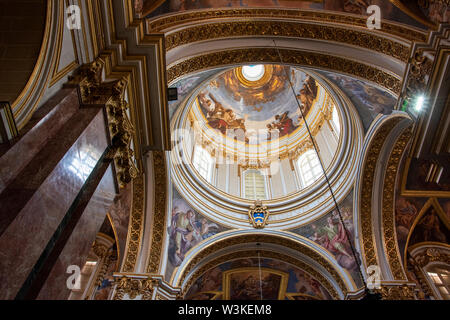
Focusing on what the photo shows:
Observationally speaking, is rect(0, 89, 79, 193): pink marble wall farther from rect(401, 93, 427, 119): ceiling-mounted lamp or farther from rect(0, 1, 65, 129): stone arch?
rect(401, 93, 427, 119): ceiling-mounted lamp

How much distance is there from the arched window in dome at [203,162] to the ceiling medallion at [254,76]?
18.3 feet

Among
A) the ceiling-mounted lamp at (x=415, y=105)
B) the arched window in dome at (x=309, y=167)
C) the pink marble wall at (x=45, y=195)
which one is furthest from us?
the arched window in dome at (x=309, y=167)

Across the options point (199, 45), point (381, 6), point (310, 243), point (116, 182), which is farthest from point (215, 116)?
point (116, 182)

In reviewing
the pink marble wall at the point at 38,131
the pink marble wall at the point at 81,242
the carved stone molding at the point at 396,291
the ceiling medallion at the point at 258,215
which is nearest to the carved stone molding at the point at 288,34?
the pink marble wall at the point at 38,131

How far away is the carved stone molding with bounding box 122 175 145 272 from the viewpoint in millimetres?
8383

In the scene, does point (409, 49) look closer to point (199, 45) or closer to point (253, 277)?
point (199, 45)

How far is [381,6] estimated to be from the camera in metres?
5.49

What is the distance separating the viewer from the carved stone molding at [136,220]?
838 centimetres

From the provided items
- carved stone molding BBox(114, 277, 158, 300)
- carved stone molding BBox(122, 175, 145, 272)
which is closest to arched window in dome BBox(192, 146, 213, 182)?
carved stone molding BBox(122, 175, 145, 272)

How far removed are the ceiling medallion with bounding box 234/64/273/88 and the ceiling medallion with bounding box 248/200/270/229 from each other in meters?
8.18

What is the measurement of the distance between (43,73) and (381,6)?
19.5ft

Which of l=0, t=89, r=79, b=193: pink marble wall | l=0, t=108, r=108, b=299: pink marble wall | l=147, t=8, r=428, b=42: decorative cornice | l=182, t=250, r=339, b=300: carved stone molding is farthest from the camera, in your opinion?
l=182, t=250, r=339, b=300: carved stone molding

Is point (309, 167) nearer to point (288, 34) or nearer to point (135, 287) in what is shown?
point (288, 34)

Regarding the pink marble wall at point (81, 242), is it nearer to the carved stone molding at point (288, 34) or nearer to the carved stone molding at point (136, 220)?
the carved stone molding at point (288, 34)
